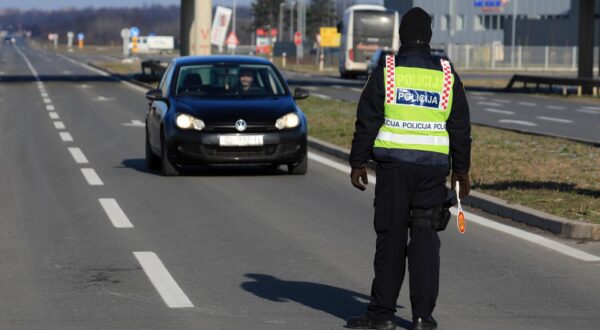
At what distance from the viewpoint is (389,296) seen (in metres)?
6.65

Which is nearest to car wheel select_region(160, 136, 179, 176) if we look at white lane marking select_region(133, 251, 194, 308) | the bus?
white lane marking select_region(133, 251, 194, 308)

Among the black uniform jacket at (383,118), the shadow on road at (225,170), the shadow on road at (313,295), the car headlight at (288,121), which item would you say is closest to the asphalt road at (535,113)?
the shadow on road at (225,170)

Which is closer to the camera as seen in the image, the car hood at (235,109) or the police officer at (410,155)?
the police officer at (410,155)

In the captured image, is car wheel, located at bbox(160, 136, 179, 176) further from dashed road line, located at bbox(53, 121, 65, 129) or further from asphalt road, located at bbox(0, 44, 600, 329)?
dashed road line, located at bbox(53, 121, 65, 129)

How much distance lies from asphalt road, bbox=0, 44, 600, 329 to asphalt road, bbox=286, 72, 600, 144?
810 centimetres

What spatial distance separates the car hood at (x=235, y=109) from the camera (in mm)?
15422

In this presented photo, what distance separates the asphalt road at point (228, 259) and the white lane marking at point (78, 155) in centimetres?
104

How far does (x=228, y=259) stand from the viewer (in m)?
9.30

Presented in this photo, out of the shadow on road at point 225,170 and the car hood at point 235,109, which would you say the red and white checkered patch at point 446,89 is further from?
the shadow on road at point 225,170

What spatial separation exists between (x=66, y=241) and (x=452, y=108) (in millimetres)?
4431

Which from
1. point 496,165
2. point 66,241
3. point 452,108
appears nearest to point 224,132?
point 496,165

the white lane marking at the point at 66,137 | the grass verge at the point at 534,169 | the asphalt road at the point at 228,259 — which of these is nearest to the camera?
the asphalt road at the point at 228,259

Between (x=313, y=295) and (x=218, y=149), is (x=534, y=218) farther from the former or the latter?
(x=218, y=149)

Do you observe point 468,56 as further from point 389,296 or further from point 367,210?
point 389,296
